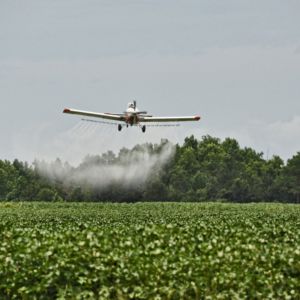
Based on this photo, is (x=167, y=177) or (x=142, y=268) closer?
(x=142, y=268)

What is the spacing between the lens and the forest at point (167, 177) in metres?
146

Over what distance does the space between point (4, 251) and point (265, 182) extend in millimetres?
144492

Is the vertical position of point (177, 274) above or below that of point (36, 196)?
below

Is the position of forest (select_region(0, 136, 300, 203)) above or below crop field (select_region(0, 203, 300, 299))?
above

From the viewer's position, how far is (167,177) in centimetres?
16925

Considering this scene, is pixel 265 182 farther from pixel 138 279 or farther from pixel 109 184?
pixel 138 279

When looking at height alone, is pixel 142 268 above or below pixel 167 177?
below

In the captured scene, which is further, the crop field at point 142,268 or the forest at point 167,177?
the forest at point 167,177

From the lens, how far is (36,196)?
158 m

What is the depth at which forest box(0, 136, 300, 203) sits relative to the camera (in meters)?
146

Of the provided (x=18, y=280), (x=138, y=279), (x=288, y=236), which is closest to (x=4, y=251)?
(x=18, y=280)

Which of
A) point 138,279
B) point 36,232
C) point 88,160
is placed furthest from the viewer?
point 88,160

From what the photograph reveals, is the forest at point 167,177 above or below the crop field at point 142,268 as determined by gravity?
above

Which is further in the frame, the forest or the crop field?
the forest
